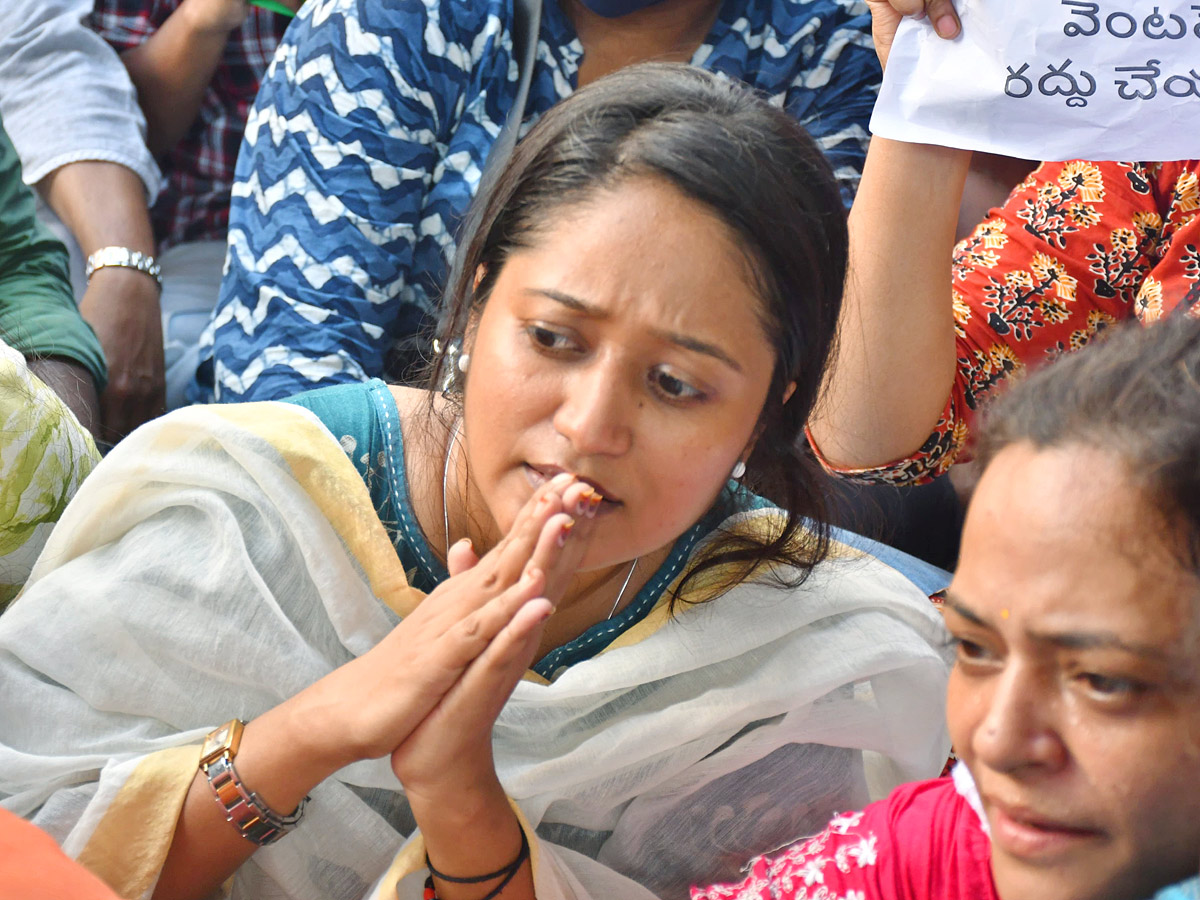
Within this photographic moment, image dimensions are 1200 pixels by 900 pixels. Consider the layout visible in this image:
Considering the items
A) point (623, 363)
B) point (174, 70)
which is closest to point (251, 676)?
point (623, 363)

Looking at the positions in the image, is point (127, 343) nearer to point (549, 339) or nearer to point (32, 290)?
point (32, 290)

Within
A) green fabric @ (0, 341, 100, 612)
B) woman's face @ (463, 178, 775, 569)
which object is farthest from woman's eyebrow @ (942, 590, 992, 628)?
green fabric @ (0, 341, 100, 612)

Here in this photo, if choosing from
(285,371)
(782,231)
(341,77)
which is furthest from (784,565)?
(341,77)

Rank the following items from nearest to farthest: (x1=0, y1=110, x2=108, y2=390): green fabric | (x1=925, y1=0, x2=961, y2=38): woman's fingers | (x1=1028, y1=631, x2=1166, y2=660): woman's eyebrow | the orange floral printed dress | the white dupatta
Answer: (x1=1028, y1=631, x2=1166, y2=660): woman's eyebrow → the white dupatta → (x1=925, y1=0, x2=961, y2=38): woman's fingers → the orange floral printed dress → (x1=0, y1=110, x2=108, y2=390): green fabric

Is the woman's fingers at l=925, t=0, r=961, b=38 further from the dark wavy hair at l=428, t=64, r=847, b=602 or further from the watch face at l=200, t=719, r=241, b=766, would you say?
the watch face at l=200, t=719, r=241, b=766

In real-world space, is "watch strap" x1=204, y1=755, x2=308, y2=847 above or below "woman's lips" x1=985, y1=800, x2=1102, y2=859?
below

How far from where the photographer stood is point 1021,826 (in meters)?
0.88

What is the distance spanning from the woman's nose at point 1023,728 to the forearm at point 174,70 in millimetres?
2426

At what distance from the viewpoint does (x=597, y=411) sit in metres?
1.22

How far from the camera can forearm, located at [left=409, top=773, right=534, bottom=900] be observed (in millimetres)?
1219

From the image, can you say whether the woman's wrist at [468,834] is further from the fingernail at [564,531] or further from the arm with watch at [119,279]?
the arm with watch at [119,279]

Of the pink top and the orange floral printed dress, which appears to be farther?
the orange floral printed dress

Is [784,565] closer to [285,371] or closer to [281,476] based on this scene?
[281,476]

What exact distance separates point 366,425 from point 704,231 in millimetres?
521
